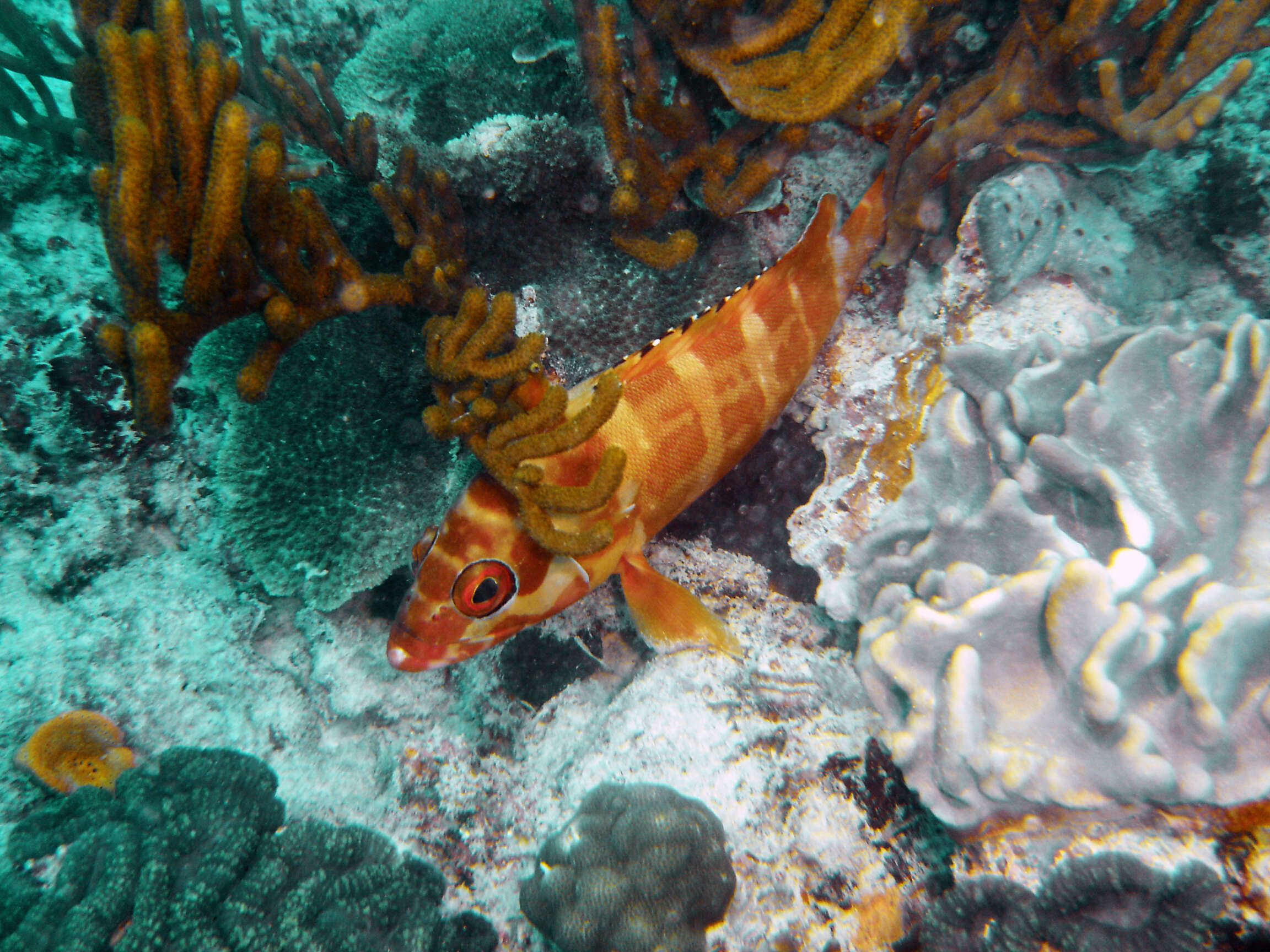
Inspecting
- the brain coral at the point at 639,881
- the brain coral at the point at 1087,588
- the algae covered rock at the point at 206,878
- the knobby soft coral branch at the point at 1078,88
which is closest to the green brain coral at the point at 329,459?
the algae covered rock at the point at 206,878

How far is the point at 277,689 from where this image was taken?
11.0 ft

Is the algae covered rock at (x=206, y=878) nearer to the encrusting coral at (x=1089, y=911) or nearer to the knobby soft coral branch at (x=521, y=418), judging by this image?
the knobby soft coral branch at (x=521, y=418)

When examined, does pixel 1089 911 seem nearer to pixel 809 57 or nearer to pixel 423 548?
pixel 423 548

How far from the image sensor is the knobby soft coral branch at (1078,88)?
258 cm

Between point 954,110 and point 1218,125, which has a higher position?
point 954,110

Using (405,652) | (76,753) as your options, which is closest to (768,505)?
(405,652)

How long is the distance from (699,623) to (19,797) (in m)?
3.52

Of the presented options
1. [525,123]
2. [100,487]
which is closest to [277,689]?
[100,487]

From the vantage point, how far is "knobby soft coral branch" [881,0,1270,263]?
2.58 m

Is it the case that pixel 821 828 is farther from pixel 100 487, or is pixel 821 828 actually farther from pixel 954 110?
pixel 100 487

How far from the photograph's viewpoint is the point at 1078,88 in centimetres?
286

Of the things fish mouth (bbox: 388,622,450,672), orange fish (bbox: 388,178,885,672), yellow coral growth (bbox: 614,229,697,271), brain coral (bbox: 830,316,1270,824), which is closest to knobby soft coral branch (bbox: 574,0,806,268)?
yellow coral growth (bbox: 614,229,697,271)

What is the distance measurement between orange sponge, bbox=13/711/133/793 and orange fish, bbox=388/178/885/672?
1.96m

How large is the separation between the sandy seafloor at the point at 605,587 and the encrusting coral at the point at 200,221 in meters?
0.33
